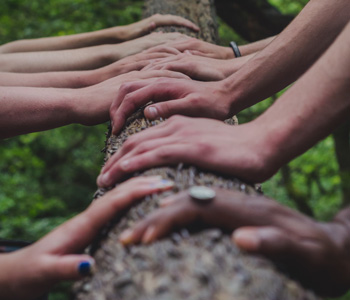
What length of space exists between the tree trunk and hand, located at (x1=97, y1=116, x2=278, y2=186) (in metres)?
0.16

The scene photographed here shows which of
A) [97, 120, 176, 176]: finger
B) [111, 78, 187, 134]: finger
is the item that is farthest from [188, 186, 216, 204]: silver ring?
[111, 78, 187, 134]: finger

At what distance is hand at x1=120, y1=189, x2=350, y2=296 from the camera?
814 mm

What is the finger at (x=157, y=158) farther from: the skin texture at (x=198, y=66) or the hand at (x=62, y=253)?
the skin texture at (x=198, y=66)

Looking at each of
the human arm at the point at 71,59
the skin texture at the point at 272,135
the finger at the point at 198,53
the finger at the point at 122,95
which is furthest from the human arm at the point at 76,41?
the skin texture at the point at 272,135

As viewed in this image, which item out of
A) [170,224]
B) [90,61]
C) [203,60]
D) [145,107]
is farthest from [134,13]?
[170,224]

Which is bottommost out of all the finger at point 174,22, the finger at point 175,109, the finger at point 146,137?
the finger at point 146,137

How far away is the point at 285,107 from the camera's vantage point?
1.14 metres

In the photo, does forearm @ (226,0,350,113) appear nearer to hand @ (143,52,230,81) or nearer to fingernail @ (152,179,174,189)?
hand @ (143,52,230,81)

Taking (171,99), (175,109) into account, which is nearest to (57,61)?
(171,99)

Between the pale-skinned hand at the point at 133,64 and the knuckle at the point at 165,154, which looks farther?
the pale-skinned hand at the point at 133,64

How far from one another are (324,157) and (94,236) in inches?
332

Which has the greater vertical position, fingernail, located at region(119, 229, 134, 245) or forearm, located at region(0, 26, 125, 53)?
forearm, located at region(0, 26, 125, 53)

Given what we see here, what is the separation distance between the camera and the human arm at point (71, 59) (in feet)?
8.84

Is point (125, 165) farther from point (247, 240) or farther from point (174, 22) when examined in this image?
point (174, 22)
